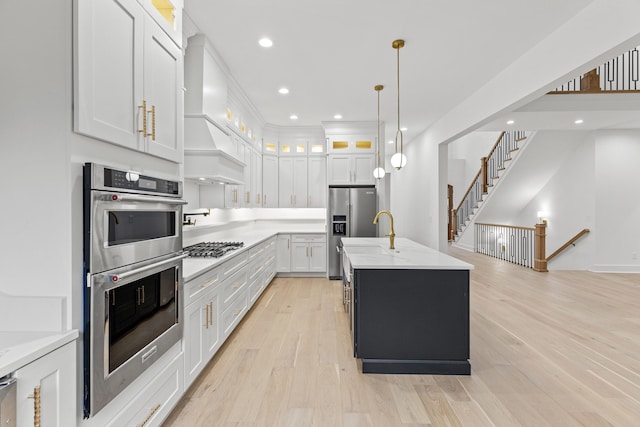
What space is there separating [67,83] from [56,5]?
287mm

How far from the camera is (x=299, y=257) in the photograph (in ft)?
19.6

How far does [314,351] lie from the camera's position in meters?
2.90

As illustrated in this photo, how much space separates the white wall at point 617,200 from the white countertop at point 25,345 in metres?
8.15

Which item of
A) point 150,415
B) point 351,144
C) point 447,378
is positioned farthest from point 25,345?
point 351,144

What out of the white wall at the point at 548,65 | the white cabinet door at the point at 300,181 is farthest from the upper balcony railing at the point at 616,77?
the white cabinet door at the point at 300,181

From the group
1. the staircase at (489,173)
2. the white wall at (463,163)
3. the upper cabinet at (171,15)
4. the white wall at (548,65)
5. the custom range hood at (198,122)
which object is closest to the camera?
the upper cabinet at (171,15)

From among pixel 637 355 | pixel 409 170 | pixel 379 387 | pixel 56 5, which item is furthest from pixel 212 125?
pixel 409 170

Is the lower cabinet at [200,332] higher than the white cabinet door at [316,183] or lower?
lower

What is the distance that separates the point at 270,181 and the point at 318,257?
6.01 feet

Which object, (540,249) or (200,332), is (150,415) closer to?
(200,332)

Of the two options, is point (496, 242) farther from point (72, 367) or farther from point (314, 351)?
point (72, 367)

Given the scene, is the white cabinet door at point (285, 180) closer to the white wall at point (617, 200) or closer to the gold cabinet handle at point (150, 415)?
the gold cabinet handle at point (150, 415)

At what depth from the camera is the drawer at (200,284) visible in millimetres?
2086

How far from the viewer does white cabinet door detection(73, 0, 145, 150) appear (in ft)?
3.98
